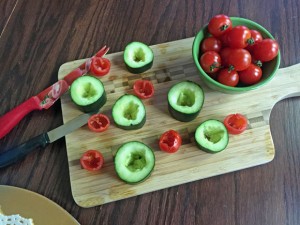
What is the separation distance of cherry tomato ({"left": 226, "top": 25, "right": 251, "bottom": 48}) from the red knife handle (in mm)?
643

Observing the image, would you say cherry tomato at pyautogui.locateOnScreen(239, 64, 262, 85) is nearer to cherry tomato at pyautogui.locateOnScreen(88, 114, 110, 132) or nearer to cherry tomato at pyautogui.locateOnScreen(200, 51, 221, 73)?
cherry tomato at pyautogui.locateOnScreen(200, 51, 221, 73)

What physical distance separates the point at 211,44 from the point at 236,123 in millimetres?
→ 260

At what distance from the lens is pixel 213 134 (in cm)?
107

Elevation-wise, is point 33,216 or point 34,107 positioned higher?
point 34,107

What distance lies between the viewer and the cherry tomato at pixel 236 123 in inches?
42.4

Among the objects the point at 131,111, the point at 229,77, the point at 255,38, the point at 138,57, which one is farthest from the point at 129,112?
the point at 255,38

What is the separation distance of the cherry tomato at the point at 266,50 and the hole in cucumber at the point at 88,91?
20.6 inches

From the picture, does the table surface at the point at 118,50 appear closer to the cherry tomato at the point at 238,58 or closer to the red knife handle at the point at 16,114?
the red knife handle at the point at 16,114

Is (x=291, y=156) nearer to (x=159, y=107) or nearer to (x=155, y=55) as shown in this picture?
(x=159, y=107)

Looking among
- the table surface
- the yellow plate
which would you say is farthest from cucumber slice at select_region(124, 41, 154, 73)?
the yellow plate

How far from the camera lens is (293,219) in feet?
3.28

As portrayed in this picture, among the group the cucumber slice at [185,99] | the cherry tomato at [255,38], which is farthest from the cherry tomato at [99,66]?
the cherry tomato at [255,38]

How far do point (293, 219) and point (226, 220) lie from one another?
0.63ft

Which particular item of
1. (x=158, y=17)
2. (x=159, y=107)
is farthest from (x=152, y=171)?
(x=158, y=17)
